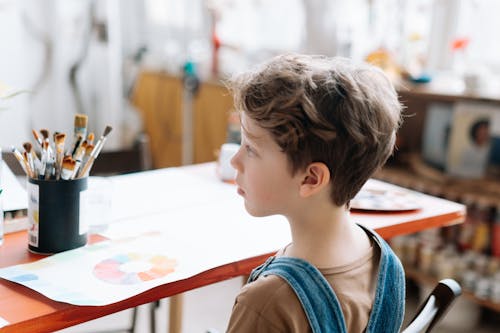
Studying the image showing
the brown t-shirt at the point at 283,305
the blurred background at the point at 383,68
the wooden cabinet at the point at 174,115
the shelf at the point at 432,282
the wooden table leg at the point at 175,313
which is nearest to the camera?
the brown t-shirt at the point at 283,305

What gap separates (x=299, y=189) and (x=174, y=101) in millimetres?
2547

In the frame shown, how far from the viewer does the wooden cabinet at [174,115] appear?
3.08 metres

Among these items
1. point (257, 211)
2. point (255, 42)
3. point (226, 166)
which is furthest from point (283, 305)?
point (255, 42)

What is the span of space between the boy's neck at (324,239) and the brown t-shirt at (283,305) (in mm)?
18

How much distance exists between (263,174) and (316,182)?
77 millimetres

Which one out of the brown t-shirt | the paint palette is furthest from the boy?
the paint palette

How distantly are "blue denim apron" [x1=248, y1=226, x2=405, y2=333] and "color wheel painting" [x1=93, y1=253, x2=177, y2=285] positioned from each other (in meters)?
0.21

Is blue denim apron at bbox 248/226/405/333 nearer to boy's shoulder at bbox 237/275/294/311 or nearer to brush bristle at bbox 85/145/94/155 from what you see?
boy's shoulder at bbox 237/275/294/311

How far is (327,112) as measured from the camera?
81 cm

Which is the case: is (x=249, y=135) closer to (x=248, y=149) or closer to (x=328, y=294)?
(x=248, y=149)

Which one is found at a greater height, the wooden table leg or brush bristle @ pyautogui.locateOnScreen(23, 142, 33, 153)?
brush bristle @ pyautogui.locateOnScreen(23, 142, 33, 153)

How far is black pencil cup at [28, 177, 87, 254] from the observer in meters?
1.06

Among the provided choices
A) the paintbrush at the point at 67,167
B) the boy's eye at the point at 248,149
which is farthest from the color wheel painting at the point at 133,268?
the boy's eye at the point at 248,149

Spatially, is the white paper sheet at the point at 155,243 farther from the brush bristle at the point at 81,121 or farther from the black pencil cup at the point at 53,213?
the brush bristle at the point at 81,121
